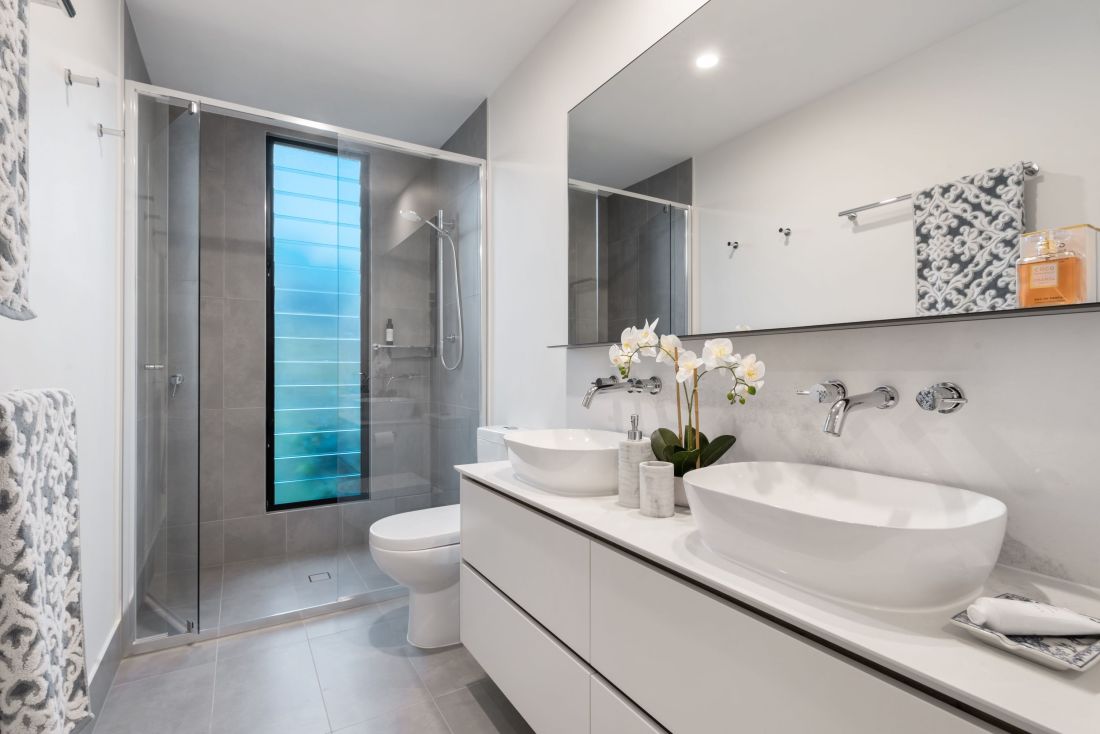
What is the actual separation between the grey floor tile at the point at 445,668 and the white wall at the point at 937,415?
1012 mm

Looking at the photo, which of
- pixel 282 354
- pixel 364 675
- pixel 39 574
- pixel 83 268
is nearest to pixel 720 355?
pixel 39 574

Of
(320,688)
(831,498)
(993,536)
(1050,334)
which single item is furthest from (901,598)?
(320,688)

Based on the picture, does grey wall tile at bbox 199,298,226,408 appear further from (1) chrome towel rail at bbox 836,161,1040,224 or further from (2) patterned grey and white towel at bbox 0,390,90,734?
(1) chrome towel rail at bbox 836,161,1040,224

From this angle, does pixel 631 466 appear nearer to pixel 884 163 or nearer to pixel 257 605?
pixel 884 163

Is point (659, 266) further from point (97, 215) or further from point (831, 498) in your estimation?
point (97, 215)

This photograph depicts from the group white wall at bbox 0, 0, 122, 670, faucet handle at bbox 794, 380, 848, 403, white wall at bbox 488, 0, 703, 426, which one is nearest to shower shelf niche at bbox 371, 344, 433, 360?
white wall at bbox 488, 0, 703, 426

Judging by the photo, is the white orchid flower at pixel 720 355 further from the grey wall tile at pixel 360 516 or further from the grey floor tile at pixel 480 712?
the grey wall tile at pixel 360 516

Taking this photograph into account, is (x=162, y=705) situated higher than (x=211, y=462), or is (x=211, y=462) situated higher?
(x=211, y=462)

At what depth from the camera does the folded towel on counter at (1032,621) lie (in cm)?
65

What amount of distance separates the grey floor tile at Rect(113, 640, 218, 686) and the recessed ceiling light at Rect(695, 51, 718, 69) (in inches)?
107

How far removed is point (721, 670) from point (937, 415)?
641 millimetres

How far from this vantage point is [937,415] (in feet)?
3.38

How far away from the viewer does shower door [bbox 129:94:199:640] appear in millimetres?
2137

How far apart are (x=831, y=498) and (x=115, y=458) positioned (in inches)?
93.8
